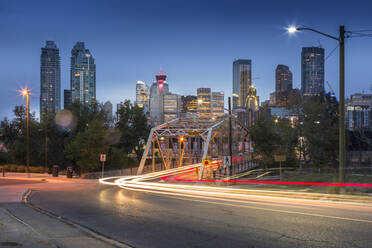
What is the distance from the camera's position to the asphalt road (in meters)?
7.72

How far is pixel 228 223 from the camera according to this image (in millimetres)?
9656

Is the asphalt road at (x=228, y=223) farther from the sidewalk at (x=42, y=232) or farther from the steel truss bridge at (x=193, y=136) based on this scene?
the steel truss bridge at (x=193, y=136)

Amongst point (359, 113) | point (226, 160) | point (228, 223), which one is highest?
point (359, 113)

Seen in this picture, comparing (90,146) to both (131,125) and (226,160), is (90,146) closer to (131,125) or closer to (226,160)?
(226,160)

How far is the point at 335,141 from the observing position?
147 feet

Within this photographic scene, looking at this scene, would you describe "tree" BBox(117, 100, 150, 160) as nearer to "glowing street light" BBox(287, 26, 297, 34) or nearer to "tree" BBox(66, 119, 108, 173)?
"tree" BBox(66, 119, 108, 173)

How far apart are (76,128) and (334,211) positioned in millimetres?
43113

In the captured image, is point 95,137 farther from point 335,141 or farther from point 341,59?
point 335,141

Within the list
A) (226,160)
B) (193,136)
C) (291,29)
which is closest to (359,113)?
(193,136)

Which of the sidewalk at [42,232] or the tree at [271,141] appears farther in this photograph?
the tree at [271,141]

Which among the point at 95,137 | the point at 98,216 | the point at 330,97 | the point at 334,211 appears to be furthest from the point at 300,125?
the point at 98,216

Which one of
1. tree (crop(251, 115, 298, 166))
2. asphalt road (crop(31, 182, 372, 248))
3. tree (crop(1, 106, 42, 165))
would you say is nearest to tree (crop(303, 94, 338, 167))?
tree (crop(251, 115, 298, 166))

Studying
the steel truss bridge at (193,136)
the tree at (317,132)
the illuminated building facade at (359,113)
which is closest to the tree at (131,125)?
the steel truss bridge at (193,136)

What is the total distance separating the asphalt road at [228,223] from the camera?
7719 mm
